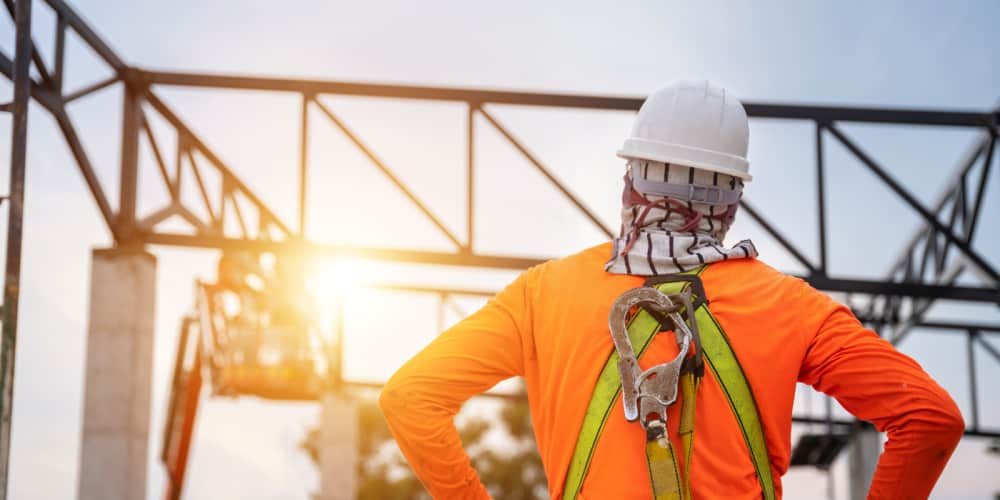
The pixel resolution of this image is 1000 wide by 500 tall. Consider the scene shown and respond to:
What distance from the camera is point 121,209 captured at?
11977mm

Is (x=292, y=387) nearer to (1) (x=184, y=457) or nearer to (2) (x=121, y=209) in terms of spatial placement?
(1) (x=184, y=457)

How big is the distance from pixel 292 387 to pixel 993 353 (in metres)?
10.8

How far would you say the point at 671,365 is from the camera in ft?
9.02

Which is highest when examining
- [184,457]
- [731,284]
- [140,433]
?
[731,284]

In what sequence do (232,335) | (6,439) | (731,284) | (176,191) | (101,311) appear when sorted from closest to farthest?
(731,284)
(6,439)
(101,311)
(176,191)
(232,335)

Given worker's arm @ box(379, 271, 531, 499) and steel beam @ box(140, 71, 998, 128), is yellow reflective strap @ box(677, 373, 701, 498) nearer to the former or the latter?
worker's arm @ box(379, 271, 531, 499)

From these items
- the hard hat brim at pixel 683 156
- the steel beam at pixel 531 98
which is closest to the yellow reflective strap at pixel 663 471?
the hard hat brim at pixel 683 156

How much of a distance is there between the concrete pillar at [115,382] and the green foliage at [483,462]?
124 ft

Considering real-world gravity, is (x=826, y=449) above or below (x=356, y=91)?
below

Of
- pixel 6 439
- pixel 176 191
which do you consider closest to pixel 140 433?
pixel 176 191

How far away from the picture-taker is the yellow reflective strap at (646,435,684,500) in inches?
107

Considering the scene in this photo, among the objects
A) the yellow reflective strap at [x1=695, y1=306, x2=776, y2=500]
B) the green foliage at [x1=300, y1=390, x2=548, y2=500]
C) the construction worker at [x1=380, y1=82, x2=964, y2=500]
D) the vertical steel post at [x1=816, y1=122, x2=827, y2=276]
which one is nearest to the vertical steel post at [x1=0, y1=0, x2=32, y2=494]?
the construction worker at [x1=380, y1=82, x2=964, y2=500]

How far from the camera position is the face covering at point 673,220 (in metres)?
2.94

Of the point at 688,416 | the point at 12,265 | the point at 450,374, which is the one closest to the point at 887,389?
the point at 688,416
